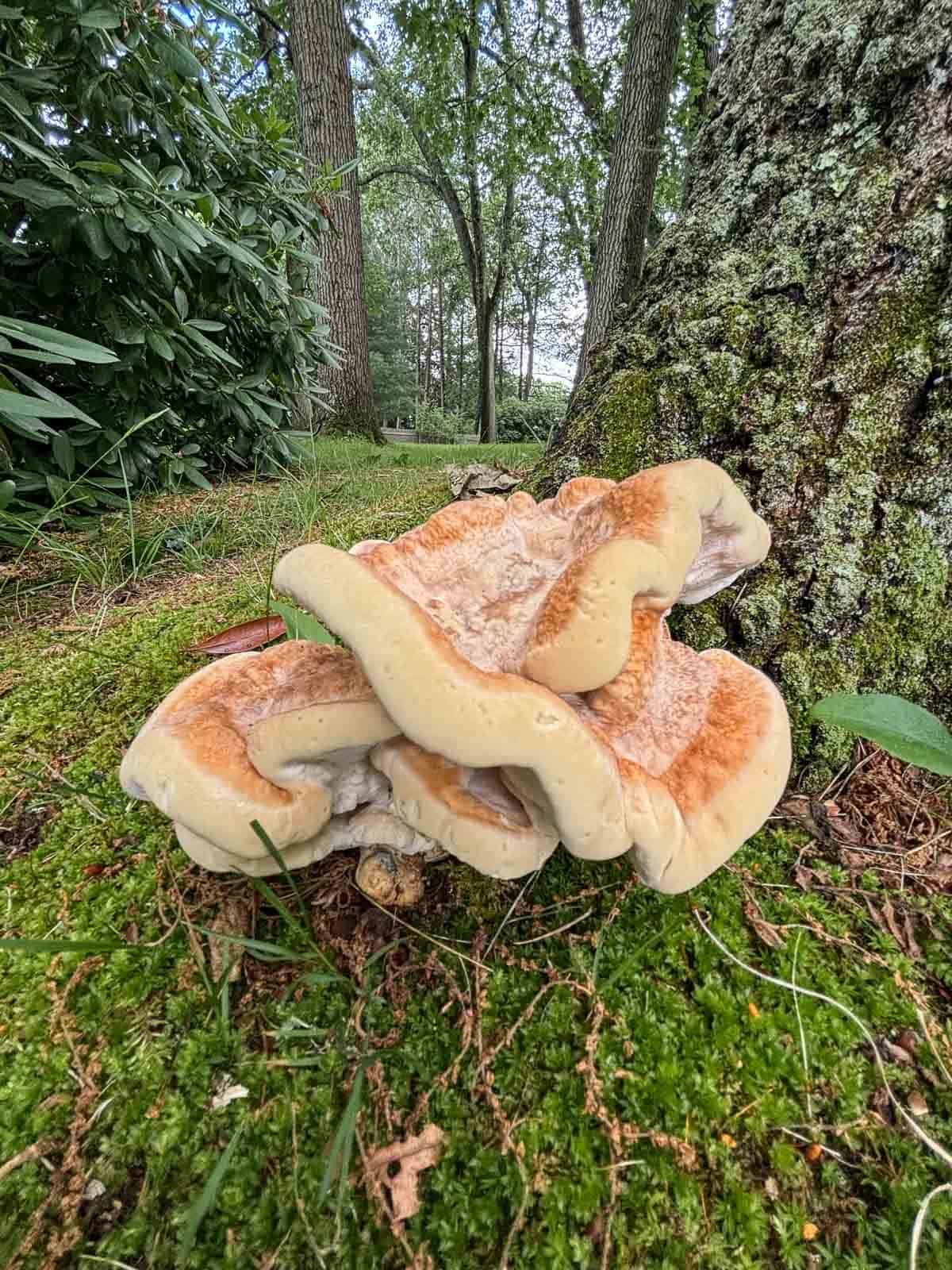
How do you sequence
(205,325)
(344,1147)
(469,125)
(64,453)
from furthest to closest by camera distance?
(469,125) < (205,325) < (64,453) < (344,1147)

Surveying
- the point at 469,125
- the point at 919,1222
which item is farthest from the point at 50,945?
the point at 469,125

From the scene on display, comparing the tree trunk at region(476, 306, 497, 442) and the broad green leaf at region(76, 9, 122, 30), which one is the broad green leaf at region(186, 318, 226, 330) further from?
the tree trunk at region(476, 306, 497, 442)

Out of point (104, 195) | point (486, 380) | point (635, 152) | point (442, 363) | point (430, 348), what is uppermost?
point (430, 348)

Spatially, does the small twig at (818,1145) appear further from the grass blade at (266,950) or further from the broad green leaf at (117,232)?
the broad green leaf at (117,232)

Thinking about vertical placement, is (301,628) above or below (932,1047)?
above

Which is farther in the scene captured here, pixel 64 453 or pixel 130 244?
pixel 64 453

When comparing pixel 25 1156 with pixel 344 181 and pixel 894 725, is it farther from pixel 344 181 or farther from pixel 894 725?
pixel 344 181

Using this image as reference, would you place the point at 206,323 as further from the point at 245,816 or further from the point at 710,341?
the point at 245,816
